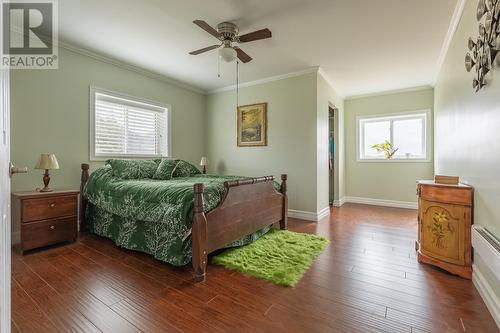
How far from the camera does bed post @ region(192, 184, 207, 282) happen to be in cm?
201

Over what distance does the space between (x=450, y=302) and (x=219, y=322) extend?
1648 mm

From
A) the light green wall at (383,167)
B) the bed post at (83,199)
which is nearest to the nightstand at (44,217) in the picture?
the bed post at (83,199)

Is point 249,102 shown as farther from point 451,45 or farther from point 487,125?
point 487,125

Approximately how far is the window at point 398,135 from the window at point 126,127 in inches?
176

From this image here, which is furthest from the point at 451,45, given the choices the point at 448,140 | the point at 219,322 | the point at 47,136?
the point at 47,136

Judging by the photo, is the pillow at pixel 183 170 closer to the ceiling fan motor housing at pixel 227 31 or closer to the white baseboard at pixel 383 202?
the ceiling fan motor housing at pixel 227 31

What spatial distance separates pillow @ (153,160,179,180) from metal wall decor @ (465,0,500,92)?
360 centimetres

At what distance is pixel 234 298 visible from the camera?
5.78ft

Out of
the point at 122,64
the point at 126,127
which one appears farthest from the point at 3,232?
the point at 122,64

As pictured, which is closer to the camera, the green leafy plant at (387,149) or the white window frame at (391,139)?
the white window frame at (391,139)

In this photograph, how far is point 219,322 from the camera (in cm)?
150

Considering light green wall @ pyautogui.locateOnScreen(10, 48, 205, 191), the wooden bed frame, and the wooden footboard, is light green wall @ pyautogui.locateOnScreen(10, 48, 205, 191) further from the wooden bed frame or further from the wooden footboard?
the wooden footboard

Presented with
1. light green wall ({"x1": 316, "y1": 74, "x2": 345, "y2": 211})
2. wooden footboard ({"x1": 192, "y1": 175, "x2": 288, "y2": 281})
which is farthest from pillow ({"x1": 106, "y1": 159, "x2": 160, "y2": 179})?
light green wall ({"x1": 316, "y1": 74, "x2": 345, "y2": 211})

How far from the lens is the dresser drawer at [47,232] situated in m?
2.53
